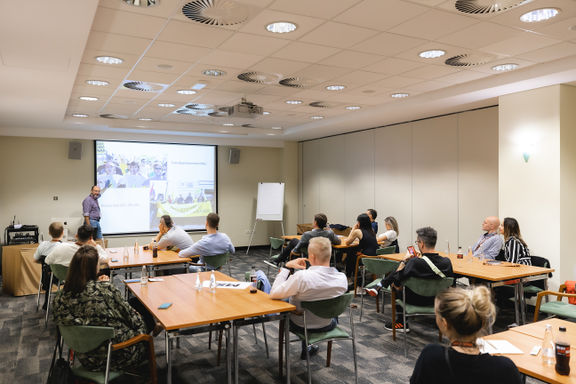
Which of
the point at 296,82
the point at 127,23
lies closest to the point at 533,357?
the point at 127,23

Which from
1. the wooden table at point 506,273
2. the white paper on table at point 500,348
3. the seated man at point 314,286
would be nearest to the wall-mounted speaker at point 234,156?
the wooden table at point 506,273

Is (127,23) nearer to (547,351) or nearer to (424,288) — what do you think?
(424,288)

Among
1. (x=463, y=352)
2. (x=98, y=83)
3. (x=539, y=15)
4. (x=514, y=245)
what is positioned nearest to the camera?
(x=463, y=352)

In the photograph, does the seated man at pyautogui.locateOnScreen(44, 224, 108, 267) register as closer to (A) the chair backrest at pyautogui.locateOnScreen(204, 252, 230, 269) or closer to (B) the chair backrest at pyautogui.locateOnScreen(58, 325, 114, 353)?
(A) the chair backrest at pyautogui.locateOnScreen(204, 252, 230, 269)

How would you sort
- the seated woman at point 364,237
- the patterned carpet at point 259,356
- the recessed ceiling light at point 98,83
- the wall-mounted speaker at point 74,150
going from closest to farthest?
the patterned carpet at point 259,356 < the recessed ceiling light at point 98,83 < the seated woman at point 364,237 < the wall-mounted speaker at point 74,150

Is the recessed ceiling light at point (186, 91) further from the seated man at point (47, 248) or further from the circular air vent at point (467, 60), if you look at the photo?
the circular air vent at point (467, 60)

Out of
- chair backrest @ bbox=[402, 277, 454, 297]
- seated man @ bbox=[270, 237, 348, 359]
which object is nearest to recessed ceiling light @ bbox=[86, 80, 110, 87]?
seated man @ bbox=[270, 237, 348, 359]

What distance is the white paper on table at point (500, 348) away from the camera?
7.92ft

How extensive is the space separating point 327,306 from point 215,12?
252 cm

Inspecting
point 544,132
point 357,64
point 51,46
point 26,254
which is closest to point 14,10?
point 51,46

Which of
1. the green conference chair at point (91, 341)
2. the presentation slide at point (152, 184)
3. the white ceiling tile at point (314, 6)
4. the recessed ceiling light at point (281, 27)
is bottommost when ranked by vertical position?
the green conference chair at point (91, 341)

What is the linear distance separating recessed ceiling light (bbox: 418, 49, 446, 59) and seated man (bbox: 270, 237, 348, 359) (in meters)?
2.40

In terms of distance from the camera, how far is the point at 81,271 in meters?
3.00

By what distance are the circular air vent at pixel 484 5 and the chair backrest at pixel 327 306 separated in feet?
8.05
